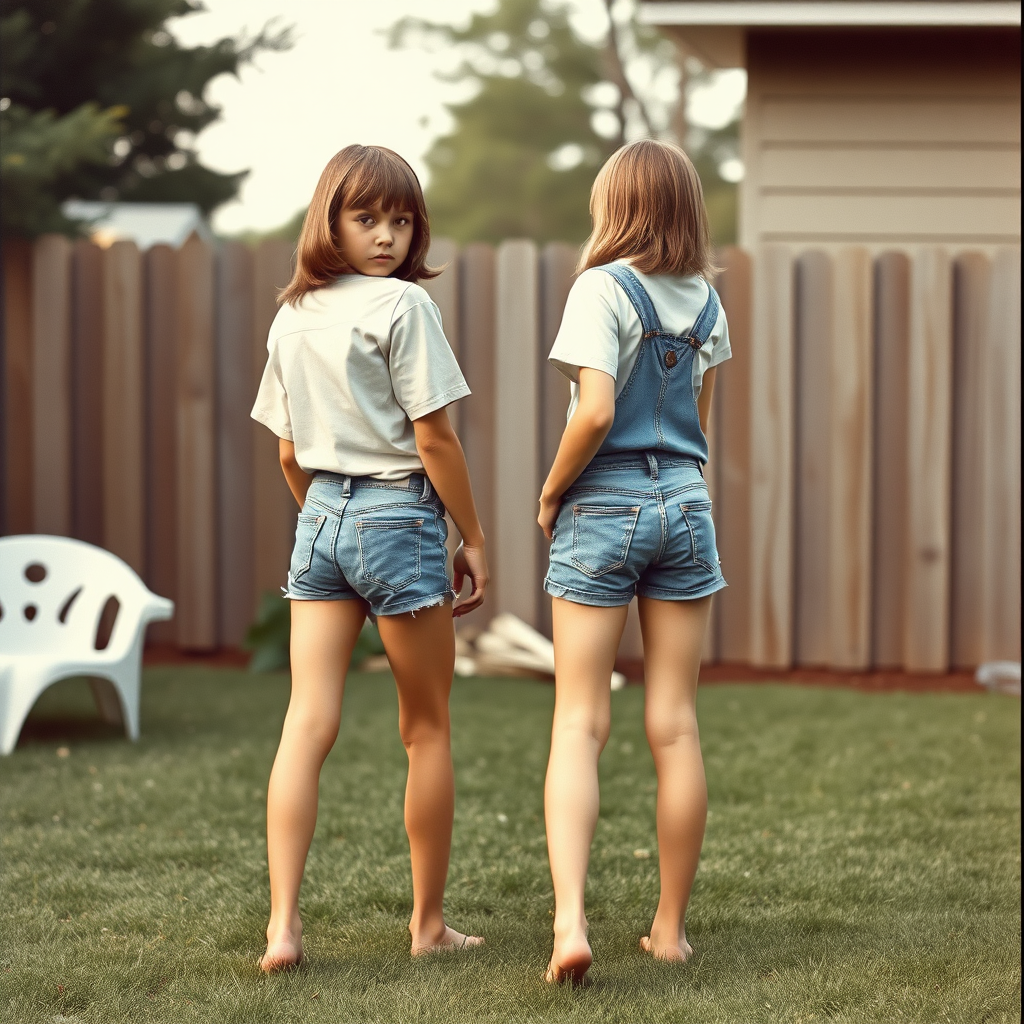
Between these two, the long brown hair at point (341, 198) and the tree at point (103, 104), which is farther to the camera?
the tree at point (103, 104)

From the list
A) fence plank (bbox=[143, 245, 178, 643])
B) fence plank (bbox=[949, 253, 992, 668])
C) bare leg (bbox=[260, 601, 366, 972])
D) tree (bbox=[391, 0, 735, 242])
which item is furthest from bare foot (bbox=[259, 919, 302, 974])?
tree (bbox=[391, 0, 735, 242])

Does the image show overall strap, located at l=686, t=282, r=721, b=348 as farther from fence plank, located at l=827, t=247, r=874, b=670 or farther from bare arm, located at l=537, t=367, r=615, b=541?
fence plank, located at l=827, t=247, r=874, b=670

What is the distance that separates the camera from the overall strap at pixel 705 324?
8.21ft

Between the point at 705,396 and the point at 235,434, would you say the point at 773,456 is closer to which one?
the point at 235,434

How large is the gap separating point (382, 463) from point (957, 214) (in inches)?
215

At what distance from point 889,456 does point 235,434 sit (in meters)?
3.15

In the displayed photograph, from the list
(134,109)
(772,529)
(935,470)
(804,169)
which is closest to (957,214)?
(804,169)

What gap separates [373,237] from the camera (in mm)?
2449

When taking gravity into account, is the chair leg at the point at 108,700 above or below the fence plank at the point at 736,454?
below

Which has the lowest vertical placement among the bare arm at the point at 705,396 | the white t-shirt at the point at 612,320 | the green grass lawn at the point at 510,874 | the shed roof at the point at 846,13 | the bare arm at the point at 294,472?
the green grass lawn at the point at 510,874

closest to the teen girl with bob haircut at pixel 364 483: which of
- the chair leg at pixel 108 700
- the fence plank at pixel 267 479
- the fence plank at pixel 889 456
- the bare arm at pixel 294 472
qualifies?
the bare arm at pixel 294 472

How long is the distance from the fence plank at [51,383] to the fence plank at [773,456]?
332 cm

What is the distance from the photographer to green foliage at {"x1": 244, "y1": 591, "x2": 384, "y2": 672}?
584 centimetres

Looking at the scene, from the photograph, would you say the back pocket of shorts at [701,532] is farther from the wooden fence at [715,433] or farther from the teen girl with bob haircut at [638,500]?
the wooden fence at [715,433]
